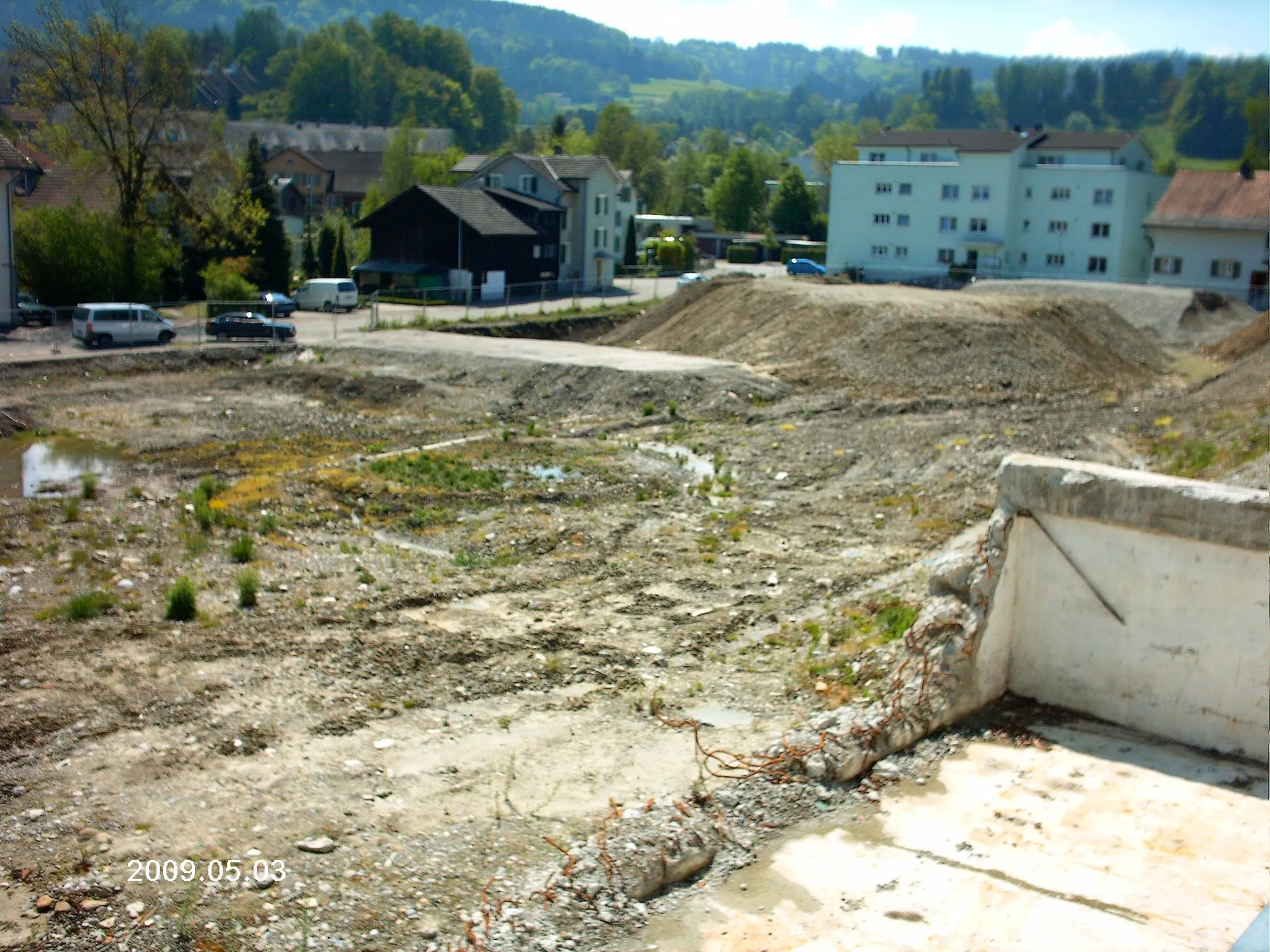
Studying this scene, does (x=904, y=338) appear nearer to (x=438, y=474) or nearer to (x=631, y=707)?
(x=438, y=474)

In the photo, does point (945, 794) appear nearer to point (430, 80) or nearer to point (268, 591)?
point (268, 591)

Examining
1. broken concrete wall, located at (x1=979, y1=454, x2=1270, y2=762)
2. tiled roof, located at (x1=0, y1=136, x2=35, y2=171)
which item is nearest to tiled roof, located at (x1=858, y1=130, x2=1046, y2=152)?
tiled roof, located at (x1=0, y1=136, x2=35, y2=171)

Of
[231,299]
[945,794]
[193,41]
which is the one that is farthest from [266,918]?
[193,41]

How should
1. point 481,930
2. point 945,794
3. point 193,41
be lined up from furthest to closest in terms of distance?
point 193,41 < point 945,794 < point 481,930

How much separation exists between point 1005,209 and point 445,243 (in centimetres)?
3332

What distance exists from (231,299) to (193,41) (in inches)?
566

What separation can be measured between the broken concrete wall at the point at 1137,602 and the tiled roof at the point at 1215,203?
57.0 meters

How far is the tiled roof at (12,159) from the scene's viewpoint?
4038cm

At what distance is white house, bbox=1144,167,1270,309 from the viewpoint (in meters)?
59.9

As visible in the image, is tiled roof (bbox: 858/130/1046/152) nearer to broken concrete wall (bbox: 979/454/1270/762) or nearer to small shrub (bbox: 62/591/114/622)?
broken concrete wall (bbox: 979/454/1270/762)

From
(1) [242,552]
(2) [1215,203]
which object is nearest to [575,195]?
(2) [1215,203]

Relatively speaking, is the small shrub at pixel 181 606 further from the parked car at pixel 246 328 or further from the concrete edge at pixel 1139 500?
the parked car at pixel 246 328

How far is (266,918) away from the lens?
767 cm

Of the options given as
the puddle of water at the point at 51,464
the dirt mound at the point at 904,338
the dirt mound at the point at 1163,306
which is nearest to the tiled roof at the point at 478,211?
the dirt mound at the point at 904,338
